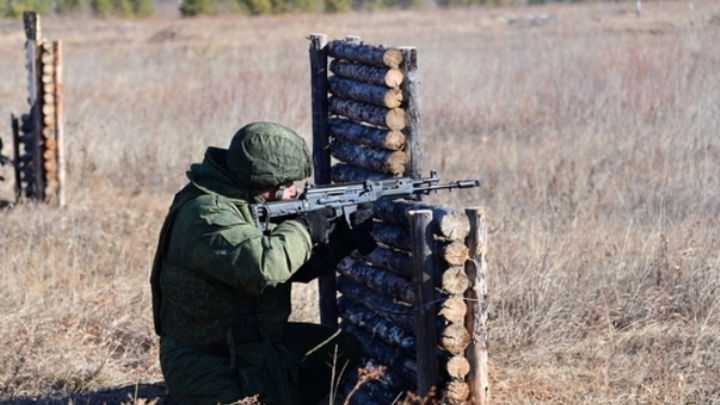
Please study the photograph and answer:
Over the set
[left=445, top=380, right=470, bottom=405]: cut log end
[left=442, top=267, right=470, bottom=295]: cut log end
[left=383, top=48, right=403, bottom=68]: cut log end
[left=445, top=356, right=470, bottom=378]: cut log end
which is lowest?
[left=445, top=380, right=470, bottom=405]: cut log end

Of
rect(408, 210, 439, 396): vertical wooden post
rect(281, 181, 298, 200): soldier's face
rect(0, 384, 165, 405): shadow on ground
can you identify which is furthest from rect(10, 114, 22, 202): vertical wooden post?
rect(408, 210, 439, 396): vertical wooden post

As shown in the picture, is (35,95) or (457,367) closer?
(457,367)

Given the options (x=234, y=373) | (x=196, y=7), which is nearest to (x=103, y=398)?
(x=234, y=373)

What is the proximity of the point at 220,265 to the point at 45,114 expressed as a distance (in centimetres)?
705

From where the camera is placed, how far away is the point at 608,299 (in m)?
6.48

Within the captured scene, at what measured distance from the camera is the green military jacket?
437 cm

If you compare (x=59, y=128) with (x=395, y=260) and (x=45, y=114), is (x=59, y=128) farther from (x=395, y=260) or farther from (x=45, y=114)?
(x=395, y=260)

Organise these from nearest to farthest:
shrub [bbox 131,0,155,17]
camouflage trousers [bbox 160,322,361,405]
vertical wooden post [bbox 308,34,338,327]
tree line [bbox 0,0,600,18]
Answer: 1. camouflage trousers [bbox 160,322,361,405]
2. vertical wooden post [bbox 308,34,338,327]
3. tree line [bbox 0,0,600,18]
4. shrub [bbox 131,0,155,17]

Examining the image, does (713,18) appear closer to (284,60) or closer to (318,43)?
(284,60)

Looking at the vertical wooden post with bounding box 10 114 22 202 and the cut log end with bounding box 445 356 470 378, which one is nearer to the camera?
the cut log end with bounding box 445 356 470 378

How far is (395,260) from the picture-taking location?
5059 millimetres

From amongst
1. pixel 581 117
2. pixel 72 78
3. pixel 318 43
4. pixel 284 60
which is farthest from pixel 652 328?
pixel 72 78

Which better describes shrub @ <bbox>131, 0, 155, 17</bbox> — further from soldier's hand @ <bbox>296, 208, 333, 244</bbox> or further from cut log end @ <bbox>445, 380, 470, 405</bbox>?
cut log end @ <bbox>445, 380, 470, 405</bbox>

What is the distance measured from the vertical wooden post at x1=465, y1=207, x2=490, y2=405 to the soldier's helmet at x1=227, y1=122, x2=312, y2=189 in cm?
75
